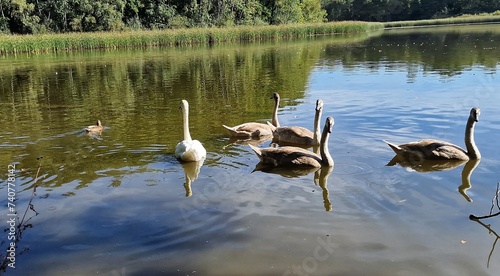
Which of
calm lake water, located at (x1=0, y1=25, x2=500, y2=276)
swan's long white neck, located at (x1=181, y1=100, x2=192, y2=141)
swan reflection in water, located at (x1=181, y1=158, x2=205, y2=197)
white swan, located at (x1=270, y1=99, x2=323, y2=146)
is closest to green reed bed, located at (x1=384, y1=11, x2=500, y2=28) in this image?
calm lake water, located at (x1=0, y1=25, x2=500, y2=276)

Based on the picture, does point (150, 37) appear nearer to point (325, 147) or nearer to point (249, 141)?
point (249, 141)

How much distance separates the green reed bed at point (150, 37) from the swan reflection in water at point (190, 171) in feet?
133

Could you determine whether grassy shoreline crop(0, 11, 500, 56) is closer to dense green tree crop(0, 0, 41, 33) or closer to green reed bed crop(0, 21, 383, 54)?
green reed bed crop(0, 21, 383, 54)

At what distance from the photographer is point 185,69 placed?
26172 mm

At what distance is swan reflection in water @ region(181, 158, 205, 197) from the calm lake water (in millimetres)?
57

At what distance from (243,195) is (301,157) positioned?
168 cm

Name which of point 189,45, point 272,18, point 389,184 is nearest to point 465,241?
point 389,184

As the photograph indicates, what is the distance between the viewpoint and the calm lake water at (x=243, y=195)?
499cm

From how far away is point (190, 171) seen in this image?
26.4 ft

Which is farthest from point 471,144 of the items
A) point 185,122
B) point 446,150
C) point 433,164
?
point 185,122

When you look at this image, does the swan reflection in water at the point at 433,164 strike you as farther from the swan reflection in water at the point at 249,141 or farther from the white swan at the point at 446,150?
the swan reflection in water at the point at 249,141

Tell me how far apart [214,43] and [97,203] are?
46781 mm

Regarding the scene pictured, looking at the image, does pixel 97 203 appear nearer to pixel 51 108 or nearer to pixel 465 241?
pixel 465 241

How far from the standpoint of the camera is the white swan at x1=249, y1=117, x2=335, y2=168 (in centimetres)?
801
